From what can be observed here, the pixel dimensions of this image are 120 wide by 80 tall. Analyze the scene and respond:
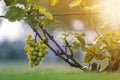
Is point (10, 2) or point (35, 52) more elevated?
point (10, 2)

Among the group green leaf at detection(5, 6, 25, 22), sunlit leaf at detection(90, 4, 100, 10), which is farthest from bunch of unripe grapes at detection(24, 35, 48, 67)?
sunlit leaf at detection(90, 4, 100, 10)

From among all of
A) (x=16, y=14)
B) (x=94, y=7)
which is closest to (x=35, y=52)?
(x=16, y=14)

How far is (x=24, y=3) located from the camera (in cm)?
104

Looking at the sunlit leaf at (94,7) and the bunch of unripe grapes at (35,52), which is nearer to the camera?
the bunch of unripe grapes at (35,52)

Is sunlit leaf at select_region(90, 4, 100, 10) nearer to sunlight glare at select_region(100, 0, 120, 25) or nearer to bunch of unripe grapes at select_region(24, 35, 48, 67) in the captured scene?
sunlight glare at select_region(100, 0, 120, 25)

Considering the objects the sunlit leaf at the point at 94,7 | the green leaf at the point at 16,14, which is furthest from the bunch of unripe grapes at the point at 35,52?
the sunlit leaf at the point at 94,7

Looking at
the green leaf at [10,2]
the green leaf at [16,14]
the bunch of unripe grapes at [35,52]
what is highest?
the green leaf at [10,2]

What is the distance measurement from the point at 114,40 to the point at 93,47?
76 mm

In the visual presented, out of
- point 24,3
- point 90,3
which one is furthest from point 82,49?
point 24,3

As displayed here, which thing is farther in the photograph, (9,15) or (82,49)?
(82,49)

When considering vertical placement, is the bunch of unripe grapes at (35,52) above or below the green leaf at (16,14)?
below

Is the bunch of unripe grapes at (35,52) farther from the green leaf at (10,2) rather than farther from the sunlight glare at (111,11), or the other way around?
the sunlight glare at (111,11)

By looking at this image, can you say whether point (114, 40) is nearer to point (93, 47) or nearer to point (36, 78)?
point (93, 47)

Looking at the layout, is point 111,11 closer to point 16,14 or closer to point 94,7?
point 94,7
